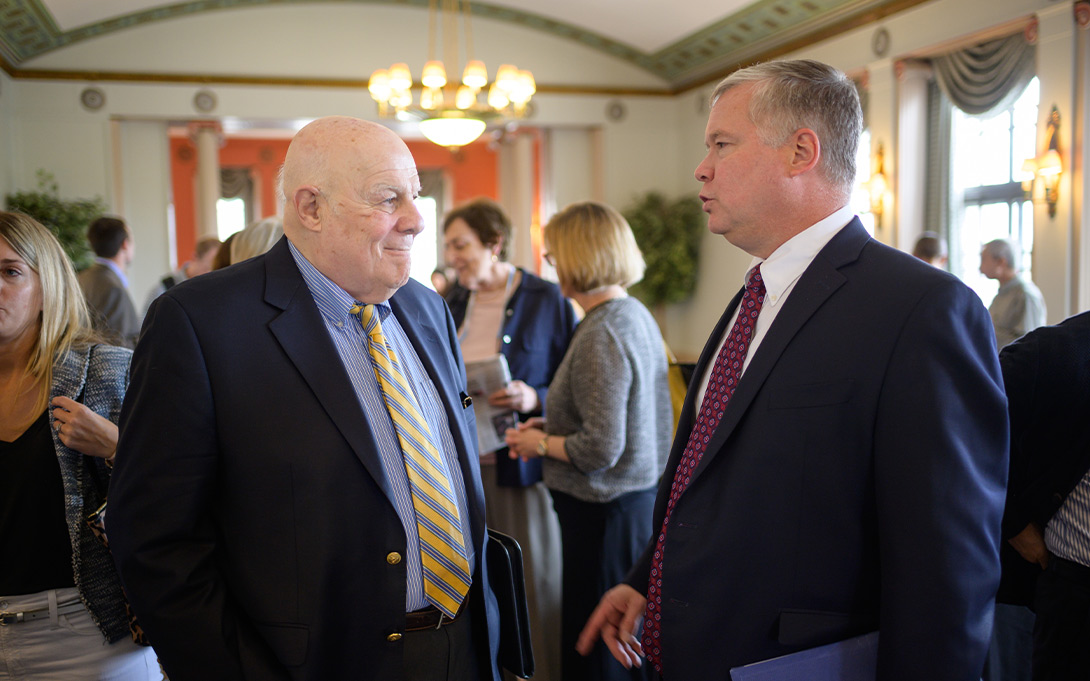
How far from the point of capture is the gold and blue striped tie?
1645 millimetres

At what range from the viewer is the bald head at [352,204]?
1614 mm

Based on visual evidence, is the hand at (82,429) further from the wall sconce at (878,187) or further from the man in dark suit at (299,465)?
the wall sconce at (878,187)

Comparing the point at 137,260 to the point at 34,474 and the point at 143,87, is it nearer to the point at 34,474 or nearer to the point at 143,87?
the point at 143,87

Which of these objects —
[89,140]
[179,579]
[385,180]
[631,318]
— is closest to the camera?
[179,579]

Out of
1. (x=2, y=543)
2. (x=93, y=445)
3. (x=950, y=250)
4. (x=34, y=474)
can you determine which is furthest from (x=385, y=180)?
(x=950, y=250)

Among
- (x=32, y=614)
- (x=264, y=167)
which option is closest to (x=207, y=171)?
(x=264, y=167)

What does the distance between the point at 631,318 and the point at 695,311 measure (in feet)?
31.9

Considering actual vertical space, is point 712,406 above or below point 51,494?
above

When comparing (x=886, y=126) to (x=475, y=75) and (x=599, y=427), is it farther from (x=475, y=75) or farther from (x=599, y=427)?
(x=599, y=427)

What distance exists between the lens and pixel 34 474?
1.95 meters

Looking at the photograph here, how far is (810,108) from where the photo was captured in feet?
5.10

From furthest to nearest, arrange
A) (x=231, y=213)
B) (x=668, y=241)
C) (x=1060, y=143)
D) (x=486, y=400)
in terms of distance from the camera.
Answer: (x=231, y=213) < (x=668, y=241) < (x=1060, y=143) < (x=486, y=400)

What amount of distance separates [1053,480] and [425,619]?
57.4 inches

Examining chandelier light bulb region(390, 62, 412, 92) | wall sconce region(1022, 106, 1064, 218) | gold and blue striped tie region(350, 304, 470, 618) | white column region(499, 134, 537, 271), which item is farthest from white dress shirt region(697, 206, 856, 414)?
white column region(499, 134, 537, 271)
